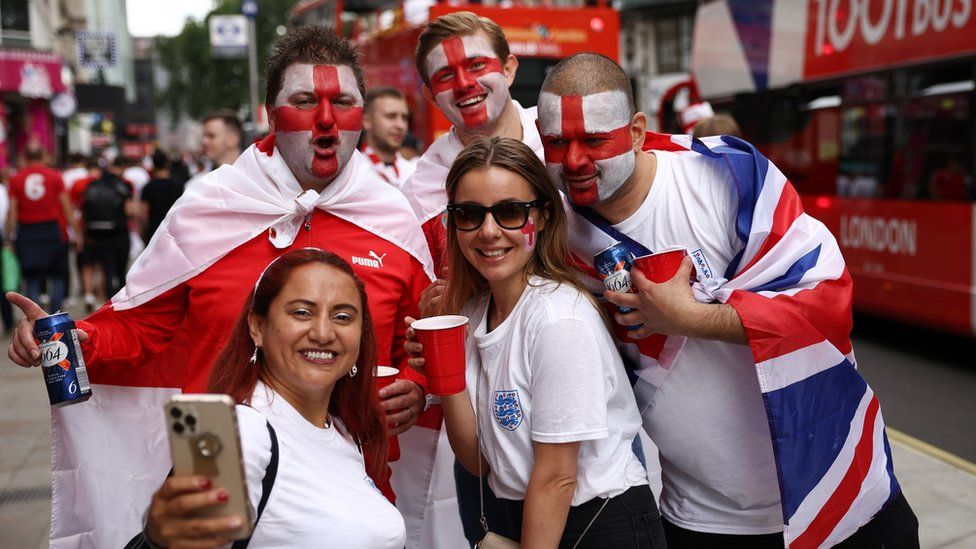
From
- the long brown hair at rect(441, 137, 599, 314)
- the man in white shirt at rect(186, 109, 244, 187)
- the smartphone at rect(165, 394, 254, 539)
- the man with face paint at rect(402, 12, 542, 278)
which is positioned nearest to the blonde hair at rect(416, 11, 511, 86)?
the man with face paint at rect(402, 12, 542, 278)

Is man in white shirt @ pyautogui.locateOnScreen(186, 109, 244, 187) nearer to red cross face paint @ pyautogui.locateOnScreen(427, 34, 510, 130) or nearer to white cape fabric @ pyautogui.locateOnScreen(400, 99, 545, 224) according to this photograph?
white cape fabric @ pyautogui.locateOnScreen(400, 99, 545, 224)

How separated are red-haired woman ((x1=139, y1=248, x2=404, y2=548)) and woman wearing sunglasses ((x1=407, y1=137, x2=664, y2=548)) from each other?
0.33 meters

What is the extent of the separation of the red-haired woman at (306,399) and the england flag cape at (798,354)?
0.81 meters

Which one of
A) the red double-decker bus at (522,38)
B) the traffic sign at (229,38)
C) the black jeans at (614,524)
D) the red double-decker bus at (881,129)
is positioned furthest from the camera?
the traffic sign at (229,38)

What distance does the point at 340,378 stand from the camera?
2.39 meters

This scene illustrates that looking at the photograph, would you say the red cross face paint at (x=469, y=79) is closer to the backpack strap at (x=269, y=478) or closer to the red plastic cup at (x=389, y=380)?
the red plastic cup at (x=389, y=380)

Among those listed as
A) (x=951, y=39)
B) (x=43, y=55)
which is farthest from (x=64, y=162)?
(x=951, y=39)

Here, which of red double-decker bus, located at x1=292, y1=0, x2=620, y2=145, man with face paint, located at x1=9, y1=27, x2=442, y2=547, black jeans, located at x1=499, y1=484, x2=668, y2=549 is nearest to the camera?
black jeans, located at x1=499, y1=484, x2=668, y2=549

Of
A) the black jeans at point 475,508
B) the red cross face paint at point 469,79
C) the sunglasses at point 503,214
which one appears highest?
the red cross face paint at point 469,79

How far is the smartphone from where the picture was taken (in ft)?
4.94

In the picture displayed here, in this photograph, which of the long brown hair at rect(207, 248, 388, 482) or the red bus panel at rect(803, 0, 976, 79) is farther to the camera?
the red bus panel at rect(803, 0, 976, 79)

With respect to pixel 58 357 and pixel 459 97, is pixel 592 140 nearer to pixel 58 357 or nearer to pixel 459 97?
pixel 459 97

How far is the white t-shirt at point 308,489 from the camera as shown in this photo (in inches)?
78.0

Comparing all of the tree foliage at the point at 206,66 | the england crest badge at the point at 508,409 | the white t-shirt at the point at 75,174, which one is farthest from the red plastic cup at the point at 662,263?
the tree foliage at the point at 206,66
